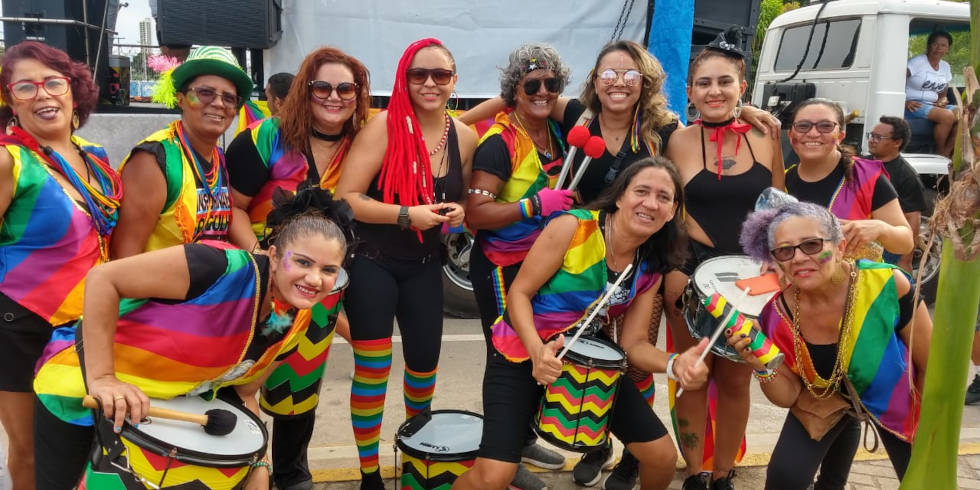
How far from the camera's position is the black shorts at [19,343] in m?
2.51

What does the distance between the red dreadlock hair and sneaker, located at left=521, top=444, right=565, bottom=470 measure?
1318 millimetres

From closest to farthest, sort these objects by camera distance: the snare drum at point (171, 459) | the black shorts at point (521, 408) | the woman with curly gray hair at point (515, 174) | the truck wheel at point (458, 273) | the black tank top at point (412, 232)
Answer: the snare drum at point (171, 459) < the black shorts at point (521, 408) < the black tank top at point (412, 232) < the woman with curly gray hair at point (515, 174) < the truck wheel at point (458, 273)

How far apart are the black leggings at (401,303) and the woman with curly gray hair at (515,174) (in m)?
0.25

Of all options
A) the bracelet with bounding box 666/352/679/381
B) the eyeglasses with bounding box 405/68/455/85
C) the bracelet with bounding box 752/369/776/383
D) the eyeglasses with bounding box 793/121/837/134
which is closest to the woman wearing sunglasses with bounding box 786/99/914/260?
the eyeglasses with bounding box 793/121/837/134

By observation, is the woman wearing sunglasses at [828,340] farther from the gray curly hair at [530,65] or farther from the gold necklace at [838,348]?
the gray curly hair at [530,65]

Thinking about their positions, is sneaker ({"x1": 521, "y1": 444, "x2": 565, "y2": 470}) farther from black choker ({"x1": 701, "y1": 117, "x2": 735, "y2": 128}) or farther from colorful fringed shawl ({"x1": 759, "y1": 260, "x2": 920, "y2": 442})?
black choker ({"x1": 701, "y1": 117, "x2": 735, "y2": 128})

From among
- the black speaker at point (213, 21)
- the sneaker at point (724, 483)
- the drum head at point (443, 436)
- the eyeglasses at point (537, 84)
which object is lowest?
the sneaker at point (724, 483)

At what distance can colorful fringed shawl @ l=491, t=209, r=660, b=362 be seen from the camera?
9.48 feet

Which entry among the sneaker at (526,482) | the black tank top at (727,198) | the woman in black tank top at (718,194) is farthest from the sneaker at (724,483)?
the black tank top at (727,198)

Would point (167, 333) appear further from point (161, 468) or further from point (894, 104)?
point (894, 104)

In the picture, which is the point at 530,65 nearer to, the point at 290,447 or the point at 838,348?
the point at 838,348

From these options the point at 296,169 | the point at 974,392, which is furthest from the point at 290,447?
the point at 974,392

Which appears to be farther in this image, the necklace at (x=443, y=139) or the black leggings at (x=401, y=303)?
the necklace at (x=443, y=139)

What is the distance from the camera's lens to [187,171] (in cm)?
280
